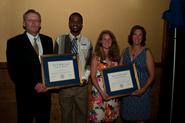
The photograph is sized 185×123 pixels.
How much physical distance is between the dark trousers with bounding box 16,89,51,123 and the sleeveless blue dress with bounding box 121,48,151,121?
0.91m

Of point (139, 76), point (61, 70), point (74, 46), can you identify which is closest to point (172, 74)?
point (139, 76)

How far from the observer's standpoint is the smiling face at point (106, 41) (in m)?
3.22

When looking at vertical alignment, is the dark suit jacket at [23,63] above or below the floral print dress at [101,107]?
above

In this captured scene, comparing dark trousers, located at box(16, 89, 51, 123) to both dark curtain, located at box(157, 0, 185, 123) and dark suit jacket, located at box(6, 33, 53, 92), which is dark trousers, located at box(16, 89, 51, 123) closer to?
dark suit jacket, located at box(6, 33, 53, 92)

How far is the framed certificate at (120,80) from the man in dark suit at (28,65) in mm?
691

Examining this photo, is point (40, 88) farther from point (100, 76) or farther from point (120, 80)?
point (120, 80)

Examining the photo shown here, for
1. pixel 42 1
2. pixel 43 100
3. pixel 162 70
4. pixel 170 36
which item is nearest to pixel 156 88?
pixel 162 70

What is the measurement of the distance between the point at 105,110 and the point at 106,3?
4.81 feet

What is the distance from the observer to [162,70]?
3809 mm

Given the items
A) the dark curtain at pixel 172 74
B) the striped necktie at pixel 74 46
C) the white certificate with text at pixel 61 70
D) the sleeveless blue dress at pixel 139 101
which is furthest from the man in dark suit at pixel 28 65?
the dark curtain at pixel 172 74

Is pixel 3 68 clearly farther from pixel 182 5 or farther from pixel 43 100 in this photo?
pixel 182 5

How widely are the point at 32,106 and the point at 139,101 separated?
1202 mm

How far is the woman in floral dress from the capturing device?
3219mm

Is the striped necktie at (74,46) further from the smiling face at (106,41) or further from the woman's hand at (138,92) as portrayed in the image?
the woman's hand at (138,92)
